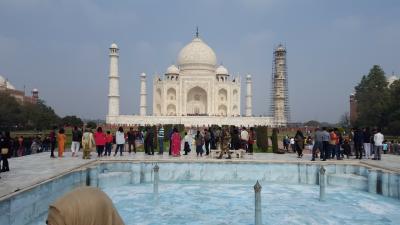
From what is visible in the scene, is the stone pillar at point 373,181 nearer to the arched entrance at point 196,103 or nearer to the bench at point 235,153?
the bench at point 235,153

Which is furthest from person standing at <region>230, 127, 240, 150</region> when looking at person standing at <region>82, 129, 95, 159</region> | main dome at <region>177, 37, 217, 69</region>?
main dome at <region>177, 37, 217, 69</region>

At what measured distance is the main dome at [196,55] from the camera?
160 ft

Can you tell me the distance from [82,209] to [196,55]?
158 feet

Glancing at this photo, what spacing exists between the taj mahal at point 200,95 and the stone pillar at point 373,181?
31.6 m

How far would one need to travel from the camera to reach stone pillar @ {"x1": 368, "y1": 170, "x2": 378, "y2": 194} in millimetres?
Answer: 8805

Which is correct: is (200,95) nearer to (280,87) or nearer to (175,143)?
(280,87)

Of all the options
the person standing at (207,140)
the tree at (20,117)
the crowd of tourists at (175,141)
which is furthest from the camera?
the tree at (20,117)

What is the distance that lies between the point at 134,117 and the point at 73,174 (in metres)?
32.9

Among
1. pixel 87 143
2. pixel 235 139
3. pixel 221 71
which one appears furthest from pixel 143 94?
pixel 87 143

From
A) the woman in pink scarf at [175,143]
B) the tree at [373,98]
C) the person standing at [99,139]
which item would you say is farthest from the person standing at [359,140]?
the tree at [373,98]

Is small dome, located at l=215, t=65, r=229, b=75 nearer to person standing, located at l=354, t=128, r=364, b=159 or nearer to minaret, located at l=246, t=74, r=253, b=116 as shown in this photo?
minaret, located at l=246, t=74, r=253, b=116

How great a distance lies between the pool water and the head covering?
496cm

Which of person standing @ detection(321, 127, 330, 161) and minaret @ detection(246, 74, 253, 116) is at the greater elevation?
minaret @ detection(246, 74, 253, 116)

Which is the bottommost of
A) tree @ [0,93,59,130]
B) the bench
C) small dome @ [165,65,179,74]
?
the bench
